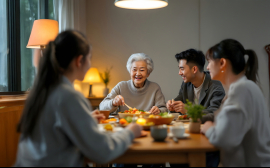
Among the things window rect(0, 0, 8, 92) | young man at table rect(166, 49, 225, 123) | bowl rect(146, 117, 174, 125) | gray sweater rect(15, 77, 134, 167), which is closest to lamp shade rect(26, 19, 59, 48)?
window rect(0, 0, 8, 92)

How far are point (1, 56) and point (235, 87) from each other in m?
2.59

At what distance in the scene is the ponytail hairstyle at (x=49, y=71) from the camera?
1.08 metres

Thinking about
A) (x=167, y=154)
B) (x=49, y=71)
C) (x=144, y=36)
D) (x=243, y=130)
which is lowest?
(x=167, y=154)

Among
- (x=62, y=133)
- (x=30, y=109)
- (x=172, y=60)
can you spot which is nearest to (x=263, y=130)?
(x=62, y=133)

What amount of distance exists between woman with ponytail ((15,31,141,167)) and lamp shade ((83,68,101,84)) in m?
3.39

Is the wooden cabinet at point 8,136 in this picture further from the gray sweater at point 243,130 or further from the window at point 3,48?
the gray sweater at point 243,130

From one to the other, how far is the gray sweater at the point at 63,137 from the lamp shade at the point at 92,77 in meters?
3.44

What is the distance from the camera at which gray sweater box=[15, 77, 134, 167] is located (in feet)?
3.45

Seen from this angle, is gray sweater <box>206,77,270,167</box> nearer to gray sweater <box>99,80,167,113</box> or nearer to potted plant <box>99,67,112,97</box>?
gray sweater <box>99,80,167,113</box>

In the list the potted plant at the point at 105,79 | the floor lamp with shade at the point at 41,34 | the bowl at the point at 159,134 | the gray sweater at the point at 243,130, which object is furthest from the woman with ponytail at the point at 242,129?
the potted plant at the point at 105,79

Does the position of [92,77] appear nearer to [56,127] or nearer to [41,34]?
[41,34]

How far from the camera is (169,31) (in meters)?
4.83

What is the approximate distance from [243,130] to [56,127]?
2.79ft

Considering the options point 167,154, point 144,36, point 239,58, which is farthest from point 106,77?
point 167,154
